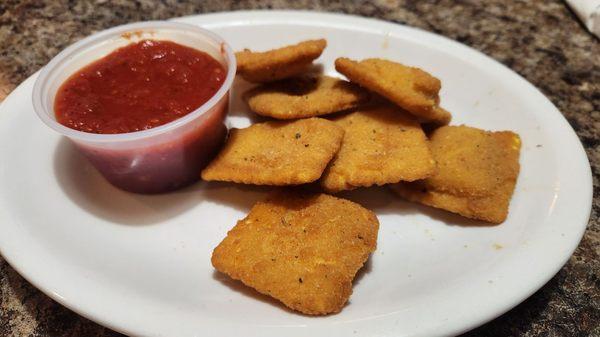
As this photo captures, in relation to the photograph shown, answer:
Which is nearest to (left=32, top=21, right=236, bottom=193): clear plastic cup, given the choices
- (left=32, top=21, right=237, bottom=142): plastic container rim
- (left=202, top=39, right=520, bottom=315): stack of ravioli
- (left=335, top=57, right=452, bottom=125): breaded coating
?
(left=32, top=21, right=237, bottom=142): plastic container rim

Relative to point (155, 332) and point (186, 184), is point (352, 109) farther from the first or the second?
point (155, 332)

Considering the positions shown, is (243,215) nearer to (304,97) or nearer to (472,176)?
(304,97)

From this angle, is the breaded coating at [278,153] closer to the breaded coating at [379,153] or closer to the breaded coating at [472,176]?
the breaded coating at [379,153]

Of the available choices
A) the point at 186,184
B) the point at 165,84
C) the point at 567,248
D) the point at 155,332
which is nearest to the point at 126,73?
the point at 165,84

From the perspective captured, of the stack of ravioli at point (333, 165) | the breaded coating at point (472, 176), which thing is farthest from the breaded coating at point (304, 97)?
the breaded coating at point (472, 176)

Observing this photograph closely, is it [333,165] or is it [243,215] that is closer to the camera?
[333,165]

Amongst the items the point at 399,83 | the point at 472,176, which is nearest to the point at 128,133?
the point at 399,83

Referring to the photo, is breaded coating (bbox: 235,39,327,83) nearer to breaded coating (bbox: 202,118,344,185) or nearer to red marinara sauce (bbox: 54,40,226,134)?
red marinara sauce (bbox: 54,40,226,134)
